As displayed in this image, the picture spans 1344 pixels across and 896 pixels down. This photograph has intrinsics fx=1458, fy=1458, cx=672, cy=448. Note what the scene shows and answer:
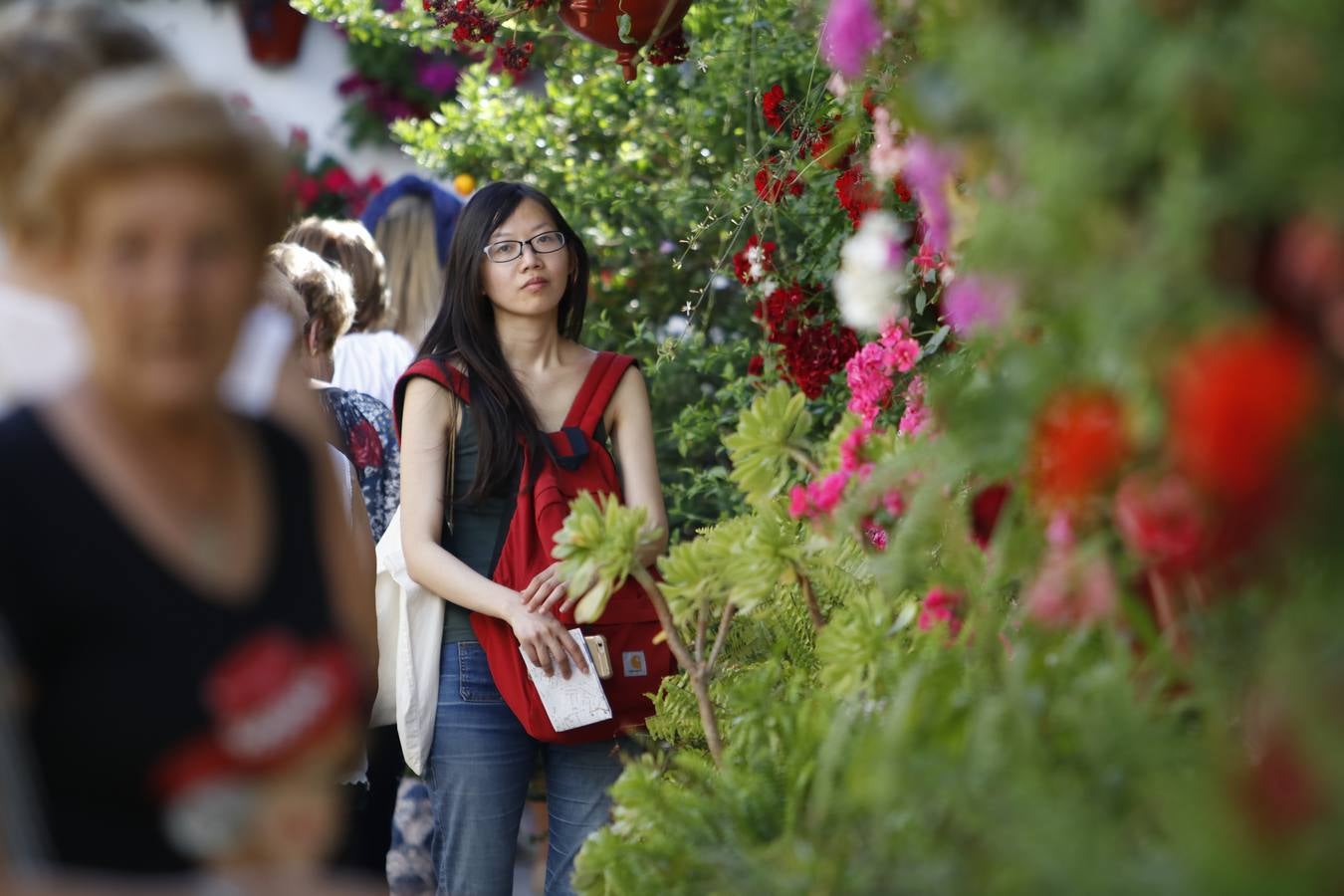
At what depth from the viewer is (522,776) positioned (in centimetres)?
255

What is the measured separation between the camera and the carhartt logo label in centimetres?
243

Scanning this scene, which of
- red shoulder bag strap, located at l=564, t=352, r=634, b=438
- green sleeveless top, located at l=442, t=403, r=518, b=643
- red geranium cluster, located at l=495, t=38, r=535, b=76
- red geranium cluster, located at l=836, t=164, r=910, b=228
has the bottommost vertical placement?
green sleeveless top, located at l=442, t=403, r=518, b=643

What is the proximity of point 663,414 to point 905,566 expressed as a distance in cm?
273

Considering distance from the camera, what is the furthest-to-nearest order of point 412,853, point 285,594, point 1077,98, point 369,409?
point 412,853 < point 369,409 < point 285,594 < point 1077,98

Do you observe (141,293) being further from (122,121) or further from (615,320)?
(615,320)

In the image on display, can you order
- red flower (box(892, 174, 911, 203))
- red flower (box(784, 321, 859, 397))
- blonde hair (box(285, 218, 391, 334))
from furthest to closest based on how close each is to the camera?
blonde hair (box(285, 218, 391, 334)) < red flower (box(784, 321, 859, 397)) < red flower (box(892, 174, 911, 203))

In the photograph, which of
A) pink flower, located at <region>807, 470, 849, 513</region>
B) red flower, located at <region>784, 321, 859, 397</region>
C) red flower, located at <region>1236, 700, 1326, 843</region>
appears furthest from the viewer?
red flower, located at <region>784, 321, 859, 397</region>

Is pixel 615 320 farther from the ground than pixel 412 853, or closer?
farther from the ground

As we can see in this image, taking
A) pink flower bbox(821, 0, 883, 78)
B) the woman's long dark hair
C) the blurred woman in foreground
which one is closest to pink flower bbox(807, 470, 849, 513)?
pink flower bbox(821, 0, 883, 78)

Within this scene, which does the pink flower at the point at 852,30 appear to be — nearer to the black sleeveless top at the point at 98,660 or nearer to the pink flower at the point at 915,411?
the pink flower at the point at 915,411

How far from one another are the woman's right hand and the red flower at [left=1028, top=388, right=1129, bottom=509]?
159 cm

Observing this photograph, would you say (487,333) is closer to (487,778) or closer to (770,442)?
(487,778)

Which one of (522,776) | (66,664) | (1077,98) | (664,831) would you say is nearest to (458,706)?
(522,776)

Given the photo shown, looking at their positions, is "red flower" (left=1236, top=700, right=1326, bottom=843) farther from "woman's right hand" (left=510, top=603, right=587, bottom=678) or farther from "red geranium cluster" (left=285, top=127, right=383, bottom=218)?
"red geranium cluster" (left=285, top=127, right=383, bottom=218)
